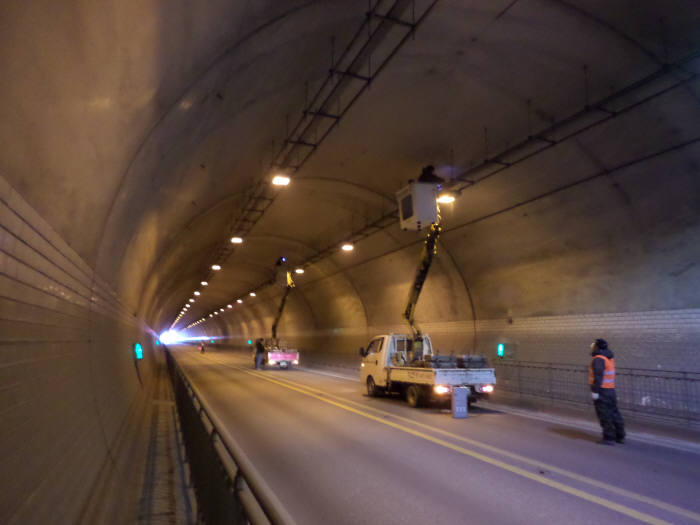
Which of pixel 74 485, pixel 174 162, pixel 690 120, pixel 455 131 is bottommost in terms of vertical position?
pixel 74 485

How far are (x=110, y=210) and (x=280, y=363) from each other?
28206mm

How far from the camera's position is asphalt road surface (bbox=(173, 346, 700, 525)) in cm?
601

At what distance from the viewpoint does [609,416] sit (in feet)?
32.6

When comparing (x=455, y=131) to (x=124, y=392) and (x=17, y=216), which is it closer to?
(x=124, y=392)

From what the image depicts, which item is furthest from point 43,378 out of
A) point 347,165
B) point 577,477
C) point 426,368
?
point 347,165

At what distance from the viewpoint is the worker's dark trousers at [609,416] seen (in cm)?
984

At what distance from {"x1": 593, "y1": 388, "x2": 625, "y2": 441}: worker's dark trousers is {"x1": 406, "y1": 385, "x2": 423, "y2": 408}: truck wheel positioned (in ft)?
19.0

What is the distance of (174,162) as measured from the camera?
33.2ft

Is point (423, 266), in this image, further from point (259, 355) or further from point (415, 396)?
point (259, 355)

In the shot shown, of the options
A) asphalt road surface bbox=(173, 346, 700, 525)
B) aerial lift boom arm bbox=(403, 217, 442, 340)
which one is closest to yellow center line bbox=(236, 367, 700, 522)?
asphalt road surface bbox=(173, 346, 700, 525)

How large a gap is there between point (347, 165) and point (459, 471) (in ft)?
40.0

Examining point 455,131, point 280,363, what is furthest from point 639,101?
point 280,363

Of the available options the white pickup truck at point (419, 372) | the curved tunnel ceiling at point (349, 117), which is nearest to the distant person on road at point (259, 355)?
the curved tunnel ceiling at point (349, 117)

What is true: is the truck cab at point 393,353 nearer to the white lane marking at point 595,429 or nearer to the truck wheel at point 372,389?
the truck wheel at point 372,389
